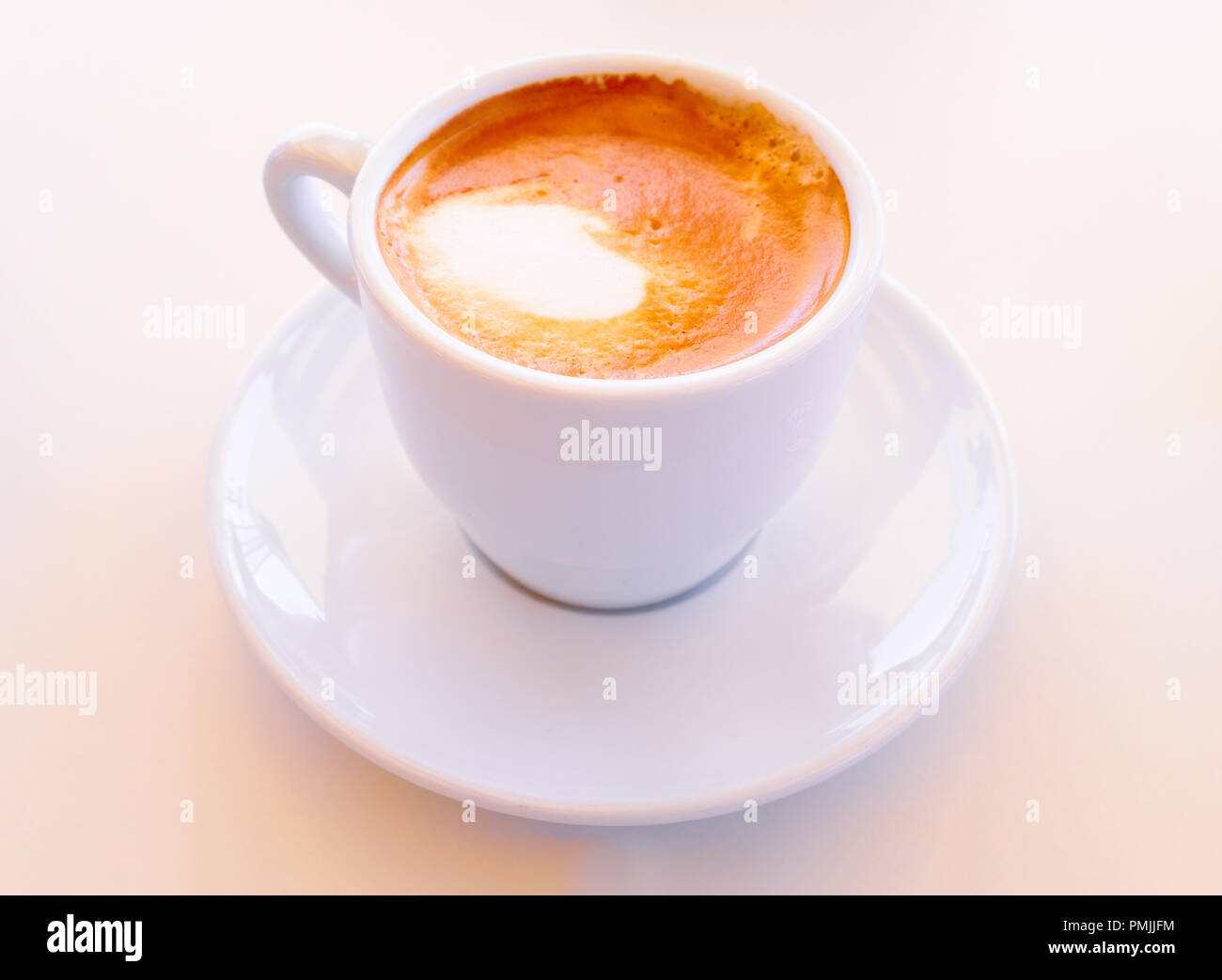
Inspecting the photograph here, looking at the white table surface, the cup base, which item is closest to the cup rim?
the cup base

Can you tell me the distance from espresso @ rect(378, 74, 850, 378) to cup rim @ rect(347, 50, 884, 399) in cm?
1

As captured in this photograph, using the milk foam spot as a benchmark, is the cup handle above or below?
above

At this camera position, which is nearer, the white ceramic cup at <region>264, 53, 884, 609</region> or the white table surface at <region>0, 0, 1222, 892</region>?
the white ceramic cup at <region>264, 53, 884, 609</region>

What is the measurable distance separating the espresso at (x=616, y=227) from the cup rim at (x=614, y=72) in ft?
0.04

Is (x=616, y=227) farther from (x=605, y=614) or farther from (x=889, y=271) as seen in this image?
(x=889, y=271)

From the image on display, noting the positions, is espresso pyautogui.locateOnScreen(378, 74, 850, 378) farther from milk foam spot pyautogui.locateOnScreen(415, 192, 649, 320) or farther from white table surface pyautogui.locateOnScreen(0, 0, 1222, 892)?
white table surface pyautogui.locateOnScreen(0, 0, 1222, 892)

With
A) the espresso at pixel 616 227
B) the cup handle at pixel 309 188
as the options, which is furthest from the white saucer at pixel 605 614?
the espresso at pixel 616 227

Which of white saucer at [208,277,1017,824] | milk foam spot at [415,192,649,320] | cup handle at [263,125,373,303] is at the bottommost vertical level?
white saucer at [208,277,1017,824]

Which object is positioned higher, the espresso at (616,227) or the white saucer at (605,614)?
the espresso at (616,227)

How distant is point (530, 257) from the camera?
41.7 inches

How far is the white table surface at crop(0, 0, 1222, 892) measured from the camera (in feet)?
3.32

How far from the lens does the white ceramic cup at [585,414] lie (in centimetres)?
89

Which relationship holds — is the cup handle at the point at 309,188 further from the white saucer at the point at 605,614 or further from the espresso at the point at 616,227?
the white saucer at the point at 605,614

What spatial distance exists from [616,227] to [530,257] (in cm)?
10
